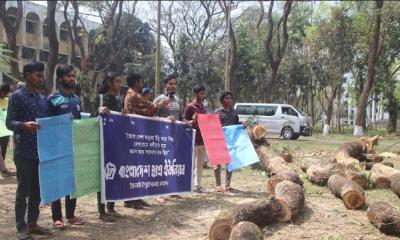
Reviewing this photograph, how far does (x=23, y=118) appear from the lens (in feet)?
17.0

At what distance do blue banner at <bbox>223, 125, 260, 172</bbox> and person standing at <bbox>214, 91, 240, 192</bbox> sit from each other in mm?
169

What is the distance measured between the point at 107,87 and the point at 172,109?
178 centimetres

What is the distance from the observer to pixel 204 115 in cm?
804

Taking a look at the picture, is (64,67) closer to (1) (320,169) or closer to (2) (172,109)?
(2) (172,109)

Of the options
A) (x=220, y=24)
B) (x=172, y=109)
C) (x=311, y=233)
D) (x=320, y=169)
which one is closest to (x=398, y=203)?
(x=320, y=169)

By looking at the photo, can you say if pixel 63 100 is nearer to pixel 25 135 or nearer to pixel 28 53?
pixel 25 135

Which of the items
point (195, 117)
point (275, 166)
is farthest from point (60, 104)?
point (275, 166)

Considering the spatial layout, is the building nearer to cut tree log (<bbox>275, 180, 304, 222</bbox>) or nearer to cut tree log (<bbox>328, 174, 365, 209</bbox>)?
cut tree log (<bbox>328, 174, 365, 209</bbox>)

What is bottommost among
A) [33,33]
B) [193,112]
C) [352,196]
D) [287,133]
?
[352,196]

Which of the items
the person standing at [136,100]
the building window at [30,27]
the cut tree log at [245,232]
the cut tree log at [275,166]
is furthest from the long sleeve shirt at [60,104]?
the building window at [30,27]

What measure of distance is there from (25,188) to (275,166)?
17.5 ft

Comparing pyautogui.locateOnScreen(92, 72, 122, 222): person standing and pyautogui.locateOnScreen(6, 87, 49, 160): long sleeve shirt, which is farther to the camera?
pyautogui.locateOnScreen(92, 72, 122, 222): person standing

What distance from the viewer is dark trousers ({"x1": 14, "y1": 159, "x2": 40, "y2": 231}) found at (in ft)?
17.0

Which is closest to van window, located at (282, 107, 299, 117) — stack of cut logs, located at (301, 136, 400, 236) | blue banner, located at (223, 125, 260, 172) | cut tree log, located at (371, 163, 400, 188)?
stack of cut logs, located at (301, 136, 400, 236)
